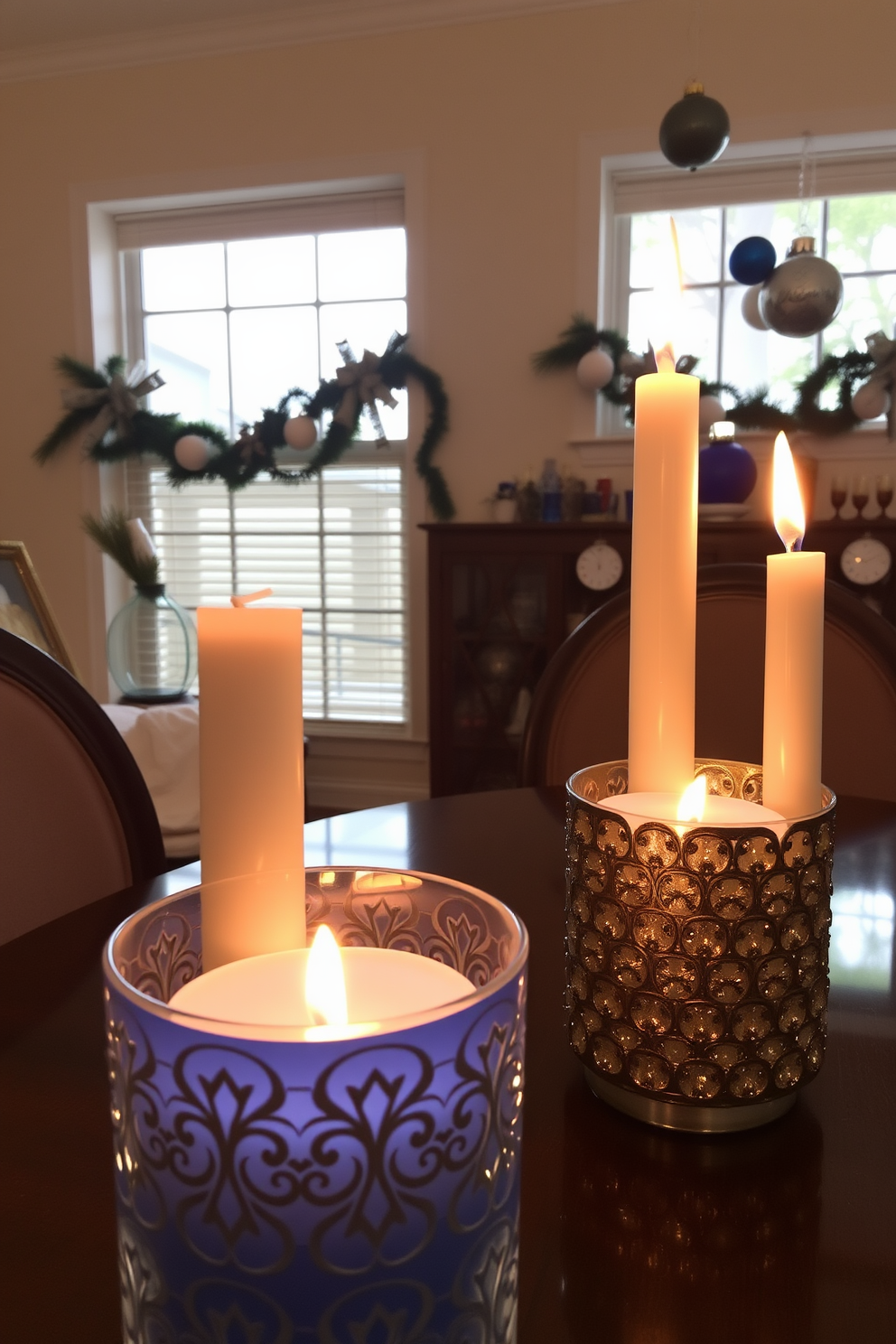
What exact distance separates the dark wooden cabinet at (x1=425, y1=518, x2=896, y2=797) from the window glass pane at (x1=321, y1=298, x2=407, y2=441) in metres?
0.72

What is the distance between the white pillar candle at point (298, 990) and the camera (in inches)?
8.7

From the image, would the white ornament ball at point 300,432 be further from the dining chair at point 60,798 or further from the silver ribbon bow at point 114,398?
the dining chair at point 60,798

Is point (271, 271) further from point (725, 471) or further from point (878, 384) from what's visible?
point (878, 384)

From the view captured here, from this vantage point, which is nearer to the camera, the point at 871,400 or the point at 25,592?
the point at 25,592

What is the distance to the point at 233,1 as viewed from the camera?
321 cm

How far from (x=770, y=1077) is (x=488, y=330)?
3183 millimetres

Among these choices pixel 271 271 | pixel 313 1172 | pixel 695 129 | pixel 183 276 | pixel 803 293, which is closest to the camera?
pixel 313 1172

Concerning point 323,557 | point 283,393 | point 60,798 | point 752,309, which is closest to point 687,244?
point 752,309

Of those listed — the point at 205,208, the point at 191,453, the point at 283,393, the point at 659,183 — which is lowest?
the point at 191,453

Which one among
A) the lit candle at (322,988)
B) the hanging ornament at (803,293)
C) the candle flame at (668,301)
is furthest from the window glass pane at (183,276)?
the lit candle at (322,988)

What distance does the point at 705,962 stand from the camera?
33cm

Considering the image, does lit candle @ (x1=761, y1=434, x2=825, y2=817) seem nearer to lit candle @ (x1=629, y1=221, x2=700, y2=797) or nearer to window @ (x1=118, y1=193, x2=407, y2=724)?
lit candle @ (x1=629, y1=221, x2=700, y2=797)

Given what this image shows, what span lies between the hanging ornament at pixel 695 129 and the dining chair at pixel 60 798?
1767 mm

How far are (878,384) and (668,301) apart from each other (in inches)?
111
